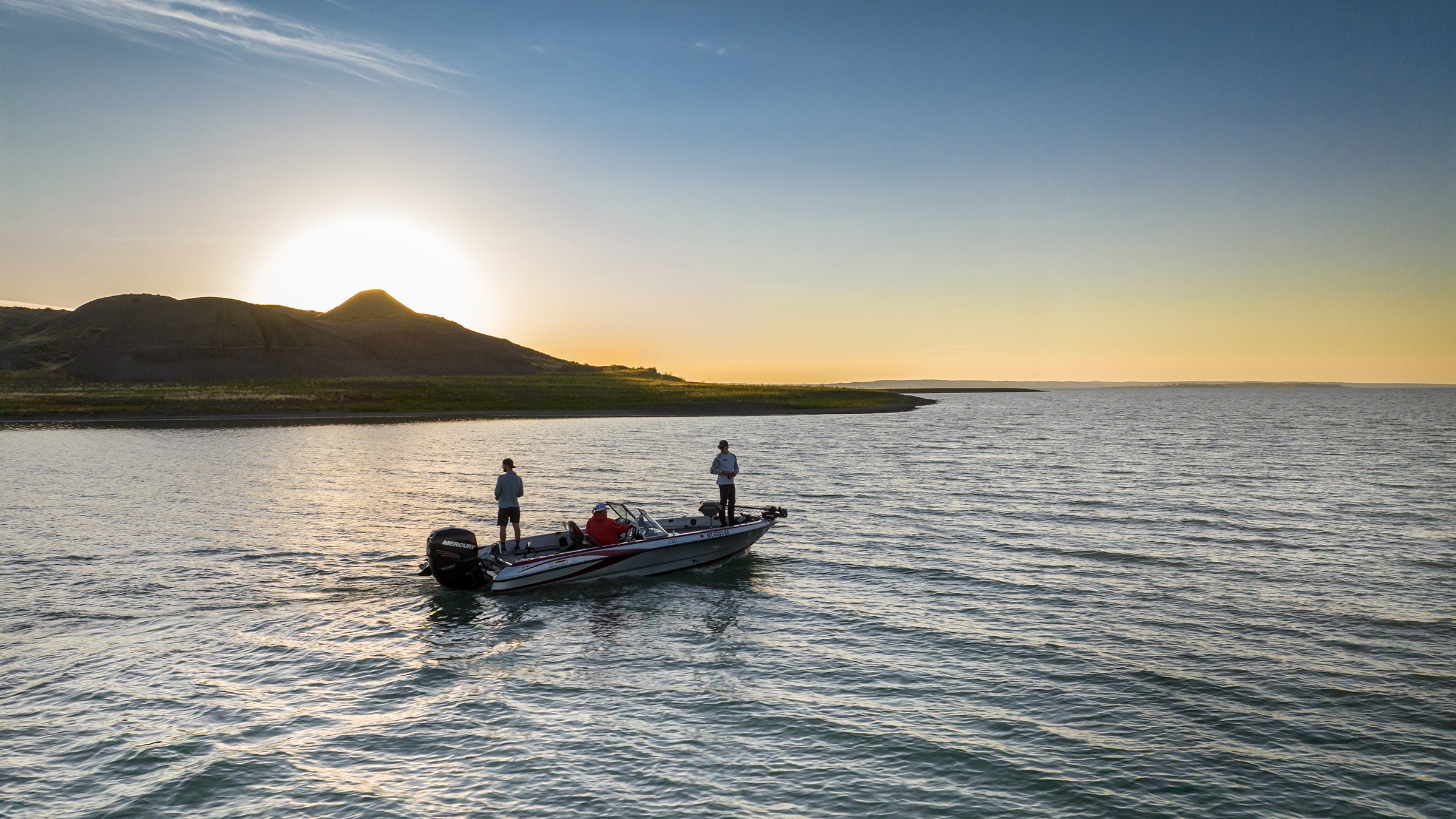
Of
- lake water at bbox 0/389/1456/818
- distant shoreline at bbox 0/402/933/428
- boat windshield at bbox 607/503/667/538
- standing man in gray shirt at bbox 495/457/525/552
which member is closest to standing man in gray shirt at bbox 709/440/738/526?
lake water at bbox 0/389/1456/818

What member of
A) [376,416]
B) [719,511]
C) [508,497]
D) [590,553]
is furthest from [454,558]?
[376,416]

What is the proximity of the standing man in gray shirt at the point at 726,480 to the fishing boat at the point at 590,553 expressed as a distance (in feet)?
0.93

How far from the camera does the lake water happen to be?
10375 mm

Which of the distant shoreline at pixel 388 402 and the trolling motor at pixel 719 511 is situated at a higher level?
the distant shoreline at pixel 388 402

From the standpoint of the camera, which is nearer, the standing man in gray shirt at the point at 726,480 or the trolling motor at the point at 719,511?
the standing man in gray shirt at the point at 726,480

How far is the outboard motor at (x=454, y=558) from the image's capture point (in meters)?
19.3

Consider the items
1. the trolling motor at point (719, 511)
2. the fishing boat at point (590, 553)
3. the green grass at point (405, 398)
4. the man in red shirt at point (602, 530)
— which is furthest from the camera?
the green grass at point (405, 398)

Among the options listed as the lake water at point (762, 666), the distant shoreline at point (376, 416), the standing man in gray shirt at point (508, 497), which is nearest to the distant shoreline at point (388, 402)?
the distant shoreline at point (376, 416)

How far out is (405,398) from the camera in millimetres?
112188

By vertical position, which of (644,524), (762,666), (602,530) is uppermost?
(602,530)

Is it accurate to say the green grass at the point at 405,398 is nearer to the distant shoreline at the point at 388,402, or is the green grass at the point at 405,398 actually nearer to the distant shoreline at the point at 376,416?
the distant shoreline at the point at 388,402

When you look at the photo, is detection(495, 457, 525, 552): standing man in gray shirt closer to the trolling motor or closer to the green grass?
the trolling motor

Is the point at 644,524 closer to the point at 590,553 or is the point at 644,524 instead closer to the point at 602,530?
the point at 602,530

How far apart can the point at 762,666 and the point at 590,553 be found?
7083 millimetres
